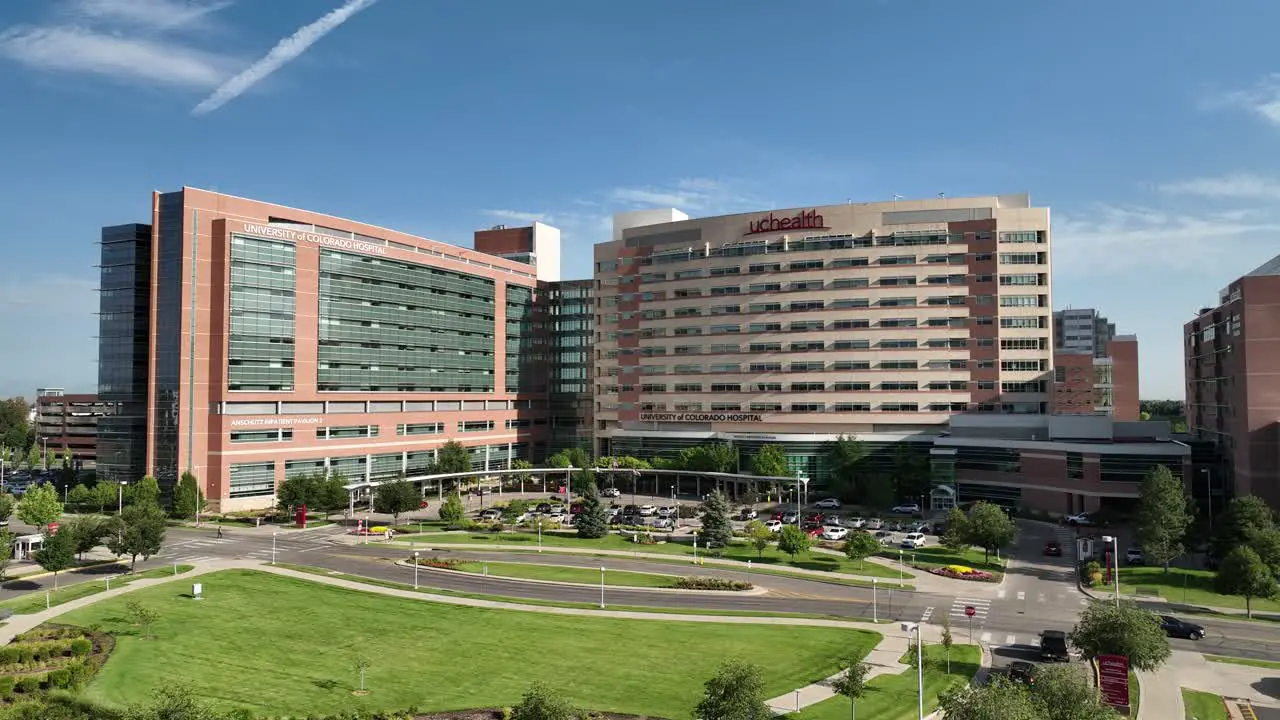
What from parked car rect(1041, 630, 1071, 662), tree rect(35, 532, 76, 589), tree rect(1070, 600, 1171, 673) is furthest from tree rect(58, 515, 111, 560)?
tree rect(1070, 600, 1171, 673)

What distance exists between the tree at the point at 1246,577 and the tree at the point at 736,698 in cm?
4590

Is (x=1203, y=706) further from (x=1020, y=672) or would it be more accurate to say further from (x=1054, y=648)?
(x=1020, y=672)

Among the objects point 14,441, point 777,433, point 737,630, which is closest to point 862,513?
point 777,433

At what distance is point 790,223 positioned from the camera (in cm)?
13412

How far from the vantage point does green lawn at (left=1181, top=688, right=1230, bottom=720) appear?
39688 mm

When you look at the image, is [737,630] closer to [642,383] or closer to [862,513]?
[862,513]

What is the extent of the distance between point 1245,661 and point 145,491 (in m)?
115

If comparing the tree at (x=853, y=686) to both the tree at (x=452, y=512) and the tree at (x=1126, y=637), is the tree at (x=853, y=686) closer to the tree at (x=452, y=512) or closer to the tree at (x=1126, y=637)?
the tree at (x=1126, y=637)

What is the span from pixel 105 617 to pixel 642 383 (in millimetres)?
98257

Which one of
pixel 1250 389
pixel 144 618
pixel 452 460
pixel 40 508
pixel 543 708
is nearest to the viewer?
pixel 543 708

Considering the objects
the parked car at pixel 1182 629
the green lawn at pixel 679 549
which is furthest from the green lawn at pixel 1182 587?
the green lawn at pixel 679 549

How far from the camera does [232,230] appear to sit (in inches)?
4486

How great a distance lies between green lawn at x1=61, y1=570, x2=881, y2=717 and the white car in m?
37.4

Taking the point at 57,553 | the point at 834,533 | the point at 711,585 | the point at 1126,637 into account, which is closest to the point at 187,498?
the point at 57,553
